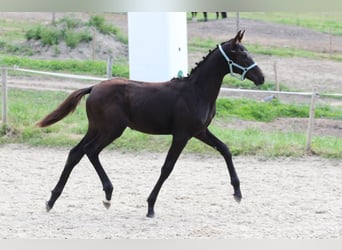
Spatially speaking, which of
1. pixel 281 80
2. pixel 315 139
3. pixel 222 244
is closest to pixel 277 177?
pixel 315 139

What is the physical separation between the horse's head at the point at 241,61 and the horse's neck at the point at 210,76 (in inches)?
3.2

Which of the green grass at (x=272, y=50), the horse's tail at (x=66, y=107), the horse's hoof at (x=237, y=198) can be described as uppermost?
the horse's tail at (x=66, y=107)

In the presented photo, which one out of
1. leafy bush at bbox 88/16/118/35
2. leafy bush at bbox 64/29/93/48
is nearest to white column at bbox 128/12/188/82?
leafy bush at bbox 64/29/93/48

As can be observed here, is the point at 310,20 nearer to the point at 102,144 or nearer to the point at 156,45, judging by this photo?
the point at 156,45

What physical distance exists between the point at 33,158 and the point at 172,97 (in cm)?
340

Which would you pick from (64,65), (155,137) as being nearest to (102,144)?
(155,137)

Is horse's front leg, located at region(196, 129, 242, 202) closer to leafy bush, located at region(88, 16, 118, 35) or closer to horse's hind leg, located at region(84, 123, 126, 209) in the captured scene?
horse's hind leg, located at region(84, 123, 126, 209)

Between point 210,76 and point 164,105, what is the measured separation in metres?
0.44

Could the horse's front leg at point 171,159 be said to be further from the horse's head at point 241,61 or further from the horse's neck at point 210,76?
the horse's head at point 241,61

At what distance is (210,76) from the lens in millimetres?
5051

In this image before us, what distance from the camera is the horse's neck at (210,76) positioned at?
503cm

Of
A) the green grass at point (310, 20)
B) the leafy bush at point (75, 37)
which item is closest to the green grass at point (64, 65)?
the leafy bush at point (75, 37)

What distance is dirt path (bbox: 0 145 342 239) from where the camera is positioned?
464cm

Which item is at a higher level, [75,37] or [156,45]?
[156,45]
